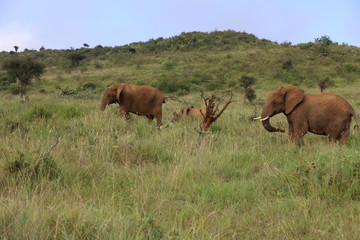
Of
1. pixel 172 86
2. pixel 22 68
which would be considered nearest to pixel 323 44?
pixel 172 86

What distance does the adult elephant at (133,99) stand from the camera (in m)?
6.74

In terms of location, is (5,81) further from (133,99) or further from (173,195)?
(173,195)

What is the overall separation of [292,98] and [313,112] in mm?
428

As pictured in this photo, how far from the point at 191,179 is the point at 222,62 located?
33.6 meters

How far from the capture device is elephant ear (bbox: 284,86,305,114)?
4742 mm

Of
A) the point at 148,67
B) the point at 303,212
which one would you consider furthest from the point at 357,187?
the point at 148,67

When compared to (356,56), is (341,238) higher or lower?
lower

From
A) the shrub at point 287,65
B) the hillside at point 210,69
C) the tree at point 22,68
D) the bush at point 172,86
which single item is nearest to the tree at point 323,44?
the hillside at point 210,69

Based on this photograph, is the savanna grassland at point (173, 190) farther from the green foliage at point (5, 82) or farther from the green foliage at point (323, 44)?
the green foliage at point (323, 44)

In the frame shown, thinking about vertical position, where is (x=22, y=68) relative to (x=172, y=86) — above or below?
above

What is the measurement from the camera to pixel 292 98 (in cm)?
480

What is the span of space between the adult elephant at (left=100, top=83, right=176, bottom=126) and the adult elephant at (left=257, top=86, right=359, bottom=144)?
10.00 ft

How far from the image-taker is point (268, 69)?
3159 centimetres

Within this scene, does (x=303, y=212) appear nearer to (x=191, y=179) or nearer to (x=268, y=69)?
(x=191, y=179)
